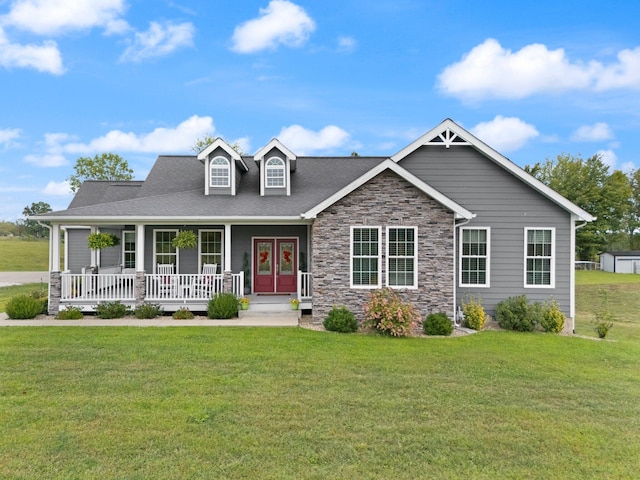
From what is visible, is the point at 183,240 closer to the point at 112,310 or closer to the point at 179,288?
the point at 179,288

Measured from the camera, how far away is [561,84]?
67.2 ft

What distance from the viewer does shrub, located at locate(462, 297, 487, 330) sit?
1147 cm

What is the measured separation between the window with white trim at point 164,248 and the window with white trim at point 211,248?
3.45 feet

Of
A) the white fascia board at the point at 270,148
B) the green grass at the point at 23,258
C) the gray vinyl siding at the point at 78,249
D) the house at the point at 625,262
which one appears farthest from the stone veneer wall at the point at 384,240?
the house at the point at 625,262

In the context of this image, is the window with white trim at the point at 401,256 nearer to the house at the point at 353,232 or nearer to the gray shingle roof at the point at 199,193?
the house at the point at 353,232

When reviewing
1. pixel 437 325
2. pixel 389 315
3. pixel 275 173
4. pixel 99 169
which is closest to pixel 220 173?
pixel 275 173

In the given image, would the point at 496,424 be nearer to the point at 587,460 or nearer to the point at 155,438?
the point at 587,460

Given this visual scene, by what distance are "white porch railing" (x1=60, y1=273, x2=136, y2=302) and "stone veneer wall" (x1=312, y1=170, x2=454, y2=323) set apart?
21.4ft

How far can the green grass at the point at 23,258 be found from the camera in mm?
37188

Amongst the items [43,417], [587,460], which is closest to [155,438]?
[43,417]

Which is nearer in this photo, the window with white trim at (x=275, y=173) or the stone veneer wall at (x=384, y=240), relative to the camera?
the stone veneer wall at (x=384, y=240)

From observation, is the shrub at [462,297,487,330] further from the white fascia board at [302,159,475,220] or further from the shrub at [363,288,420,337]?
the white fascia board at [302,159,475,220]

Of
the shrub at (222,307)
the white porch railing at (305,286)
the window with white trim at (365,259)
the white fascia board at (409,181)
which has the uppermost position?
the white fascia board at (409,181)

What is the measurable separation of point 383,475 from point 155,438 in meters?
2.79
